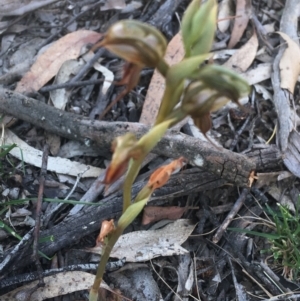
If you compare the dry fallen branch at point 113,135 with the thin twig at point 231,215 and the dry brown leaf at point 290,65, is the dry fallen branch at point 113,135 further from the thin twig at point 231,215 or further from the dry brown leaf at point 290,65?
the dry brown leaf at point 290,65

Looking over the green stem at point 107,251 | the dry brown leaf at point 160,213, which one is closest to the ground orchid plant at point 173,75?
the green stem at point 107,251

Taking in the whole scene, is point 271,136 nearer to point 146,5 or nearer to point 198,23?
point 146,5

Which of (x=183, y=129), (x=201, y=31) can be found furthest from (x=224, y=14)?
(x=201, y=31)

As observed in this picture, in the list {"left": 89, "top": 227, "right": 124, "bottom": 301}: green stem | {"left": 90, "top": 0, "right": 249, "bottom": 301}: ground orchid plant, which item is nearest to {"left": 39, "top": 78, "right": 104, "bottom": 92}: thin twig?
{"left": 89, "top": 227, "right": 124, "bottom": 301}: green stem

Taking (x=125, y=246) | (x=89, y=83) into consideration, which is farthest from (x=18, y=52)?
(x=125, y=246)

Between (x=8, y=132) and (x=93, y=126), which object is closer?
(x=93, y=126)

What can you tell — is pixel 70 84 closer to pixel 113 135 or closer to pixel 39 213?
pixel 113 135
